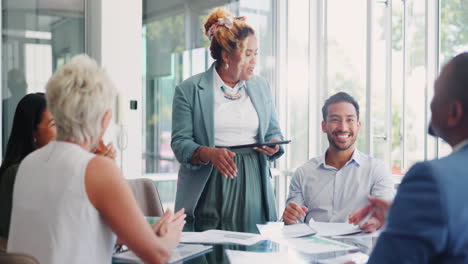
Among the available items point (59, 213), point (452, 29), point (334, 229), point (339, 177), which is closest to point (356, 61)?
point (452, 29)

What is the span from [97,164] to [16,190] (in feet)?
0.91

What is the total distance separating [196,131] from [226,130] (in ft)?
0.50

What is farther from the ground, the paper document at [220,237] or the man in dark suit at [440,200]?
the man in dark suit at [440,200]

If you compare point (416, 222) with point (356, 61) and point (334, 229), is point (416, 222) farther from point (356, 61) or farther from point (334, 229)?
point (356, 61)

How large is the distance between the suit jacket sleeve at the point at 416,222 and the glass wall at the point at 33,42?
3.33m

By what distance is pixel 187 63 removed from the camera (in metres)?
4.71

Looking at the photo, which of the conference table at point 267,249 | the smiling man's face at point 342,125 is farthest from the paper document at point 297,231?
the smiling man's face at point 342,125

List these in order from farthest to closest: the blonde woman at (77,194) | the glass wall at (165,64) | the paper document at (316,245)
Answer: the glass wall at (165,64) → the paper document at (316,245) → the blonde woman at (77,194)

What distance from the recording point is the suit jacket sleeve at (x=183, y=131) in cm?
248

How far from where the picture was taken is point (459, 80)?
3.30 feet

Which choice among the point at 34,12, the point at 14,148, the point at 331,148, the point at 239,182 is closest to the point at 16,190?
the point at 14,148

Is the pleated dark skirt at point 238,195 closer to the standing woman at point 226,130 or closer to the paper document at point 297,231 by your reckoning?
the standing woman at point 226,130

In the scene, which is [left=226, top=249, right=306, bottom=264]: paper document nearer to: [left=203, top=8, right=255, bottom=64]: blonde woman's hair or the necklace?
the necklace

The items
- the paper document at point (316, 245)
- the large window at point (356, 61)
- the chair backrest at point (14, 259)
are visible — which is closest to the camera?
the chair backrest at point (14, 259)
